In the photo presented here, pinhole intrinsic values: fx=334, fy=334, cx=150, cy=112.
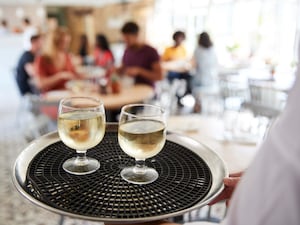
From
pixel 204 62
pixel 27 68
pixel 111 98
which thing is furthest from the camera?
pixel 204 62

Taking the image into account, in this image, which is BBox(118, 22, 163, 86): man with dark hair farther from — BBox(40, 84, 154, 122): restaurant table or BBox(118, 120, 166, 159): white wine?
A: BBox(118, 120, 166, 159): white wine

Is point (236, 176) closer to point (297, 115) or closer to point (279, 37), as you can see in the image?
point (297, 115)

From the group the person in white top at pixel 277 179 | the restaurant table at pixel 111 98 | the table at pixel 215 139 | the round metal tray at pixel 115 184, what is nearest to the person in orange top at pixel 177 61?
the restaurant table at pixel 111 98

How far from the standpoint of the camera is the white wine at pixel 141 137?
2.80ft

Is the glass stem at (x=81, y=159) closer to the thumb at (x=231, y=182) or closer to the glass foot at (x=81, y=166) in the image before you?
the glass foot at (x=81, y=166)

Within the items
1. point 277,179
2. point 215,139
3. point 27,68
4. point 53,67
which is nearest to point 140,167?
point 277,179

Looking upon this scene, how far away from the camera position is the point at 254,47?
23.5 ft

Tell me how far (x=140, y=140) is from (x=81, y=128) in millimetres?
172

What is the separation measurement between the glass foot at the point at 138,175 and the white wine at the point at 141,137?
0.15 feet

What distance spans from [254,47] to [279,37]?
2.11ft

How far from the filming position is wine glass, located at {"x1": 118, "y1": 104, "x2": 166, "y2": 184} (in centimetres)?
86

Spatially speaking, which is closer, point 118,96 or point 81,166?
point 81,166

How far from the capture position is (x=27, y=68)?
4.72m

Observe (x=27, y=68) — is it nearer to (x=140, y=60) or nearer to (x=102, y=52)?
(x=140, y=60)
